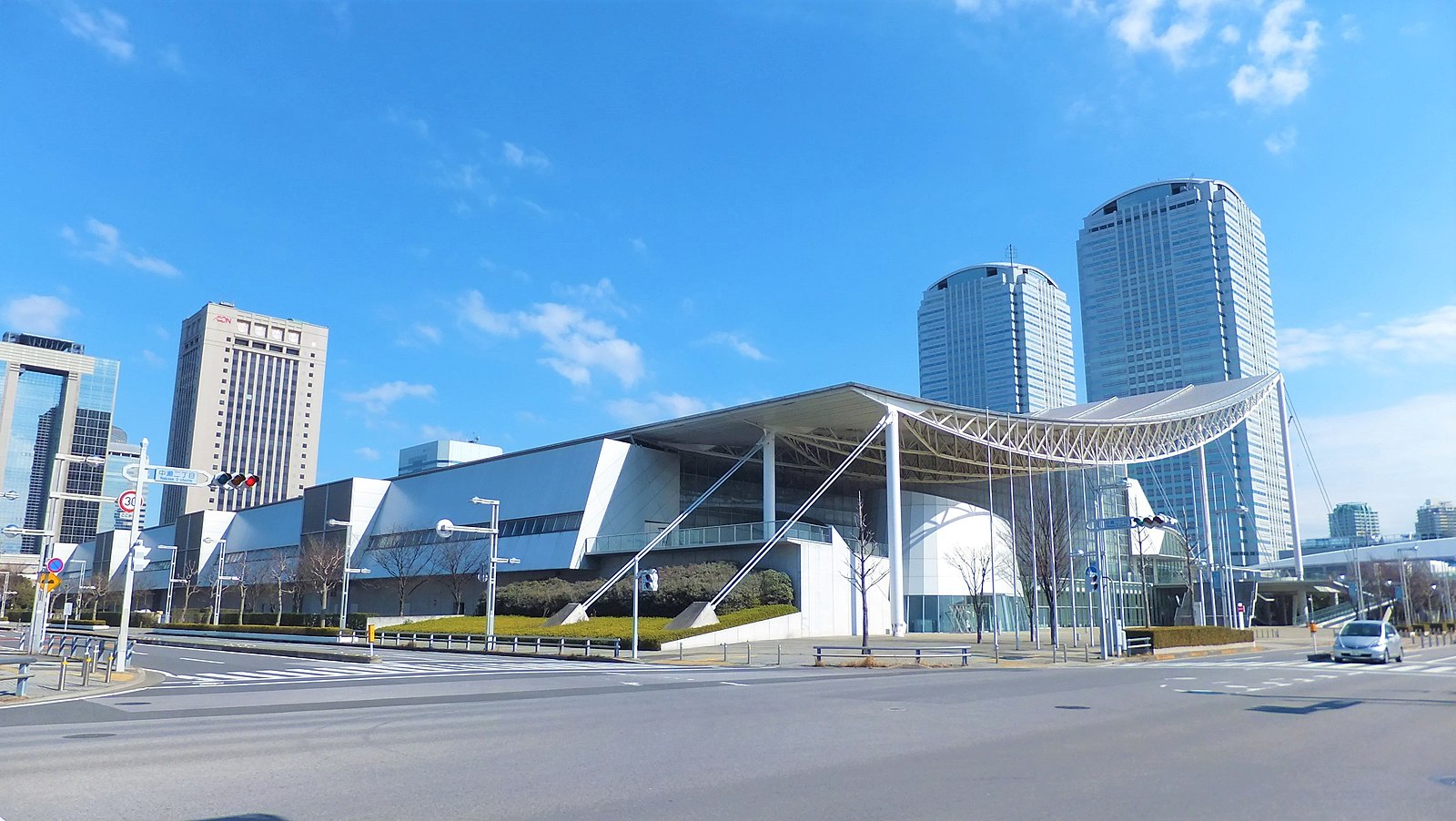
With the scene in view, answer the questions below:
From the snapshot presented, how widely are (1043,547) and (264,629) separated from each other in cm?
4674

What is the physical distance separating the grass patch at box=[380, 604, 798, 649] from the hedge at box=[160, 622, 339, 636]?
11.1ft

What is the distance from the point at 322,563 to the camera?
6894 cm

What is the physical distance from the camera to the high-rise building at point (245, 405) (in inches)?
6914

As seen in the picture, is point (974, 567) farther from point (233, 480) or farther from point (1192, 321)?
point (1192, 321)

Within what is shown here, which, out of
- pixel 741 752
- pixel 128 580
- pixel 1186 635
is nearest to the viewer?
pixel 741 752

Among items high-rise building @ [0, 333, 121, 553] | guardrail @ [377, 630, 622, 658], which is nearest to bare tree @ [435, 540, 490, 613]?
guardrail @ [377, 630, 622, 658]

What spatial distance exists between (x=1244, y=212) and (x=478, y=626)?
17188 centimetres

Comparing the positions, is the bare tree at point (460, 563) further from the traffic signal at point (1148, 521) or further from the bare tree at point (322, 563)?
the traffic signal at point (1148, 521)

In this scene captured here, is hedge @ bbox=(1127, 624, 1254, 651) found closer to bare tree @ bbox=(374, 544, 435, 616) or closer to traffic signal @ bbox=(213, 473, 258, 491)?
traffic signal @ bbox=(213, 473, 258, 491)

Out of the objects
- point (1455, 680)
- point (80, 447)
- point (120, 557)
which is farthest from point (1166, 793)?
point (80, 447)

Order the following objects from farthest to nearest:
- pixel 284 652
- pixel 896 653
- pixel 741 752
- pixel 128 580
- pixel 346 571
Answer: pixel 346 571
pixel 284 652
pixel 896 653
pixel 128 580
pixel 741 752

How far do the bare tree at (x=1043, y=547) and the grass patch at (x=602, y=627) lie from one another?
40.4 ft

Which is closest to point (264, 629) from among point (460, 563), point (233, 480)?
point (460, 563)

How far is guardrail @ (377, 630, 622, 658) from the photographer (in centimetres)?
4053
